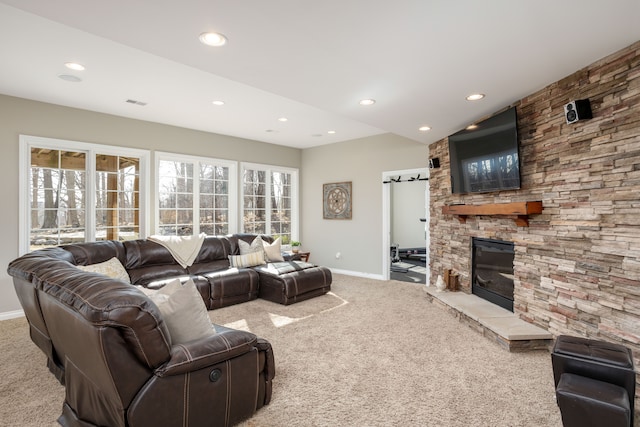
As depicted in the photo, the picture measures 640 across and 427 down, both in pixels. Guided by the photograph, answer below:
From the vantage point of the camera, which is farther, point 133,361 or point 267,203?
point 267,203

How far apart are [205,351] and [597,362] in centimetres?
225

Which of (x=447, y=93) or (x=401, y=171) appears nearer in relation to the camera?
(x=447, y=93)

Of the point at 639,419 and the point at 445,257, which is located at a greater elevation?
the point at 445,257

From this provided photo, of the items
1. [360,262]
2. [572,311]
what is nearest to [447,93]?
[572,311]

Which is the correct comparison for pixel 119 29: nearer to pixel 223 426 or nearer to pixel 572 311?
pixel 223 426

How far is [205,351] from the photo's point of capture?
1.78 m

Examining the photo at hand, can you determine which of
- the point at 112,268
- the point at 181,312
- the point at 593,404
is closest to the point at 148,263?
the point at 112,268

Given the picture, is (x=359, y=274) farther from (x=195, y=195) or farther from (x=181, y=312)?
(x=181, y=312)

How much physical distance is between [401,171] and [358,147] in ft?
3.56

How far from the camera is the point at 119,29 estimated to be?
206 cm

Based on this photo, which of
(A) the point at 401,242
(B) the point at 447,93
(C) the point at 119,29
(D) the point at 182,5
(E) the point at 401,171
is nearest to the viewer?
(D) the point at 182,5

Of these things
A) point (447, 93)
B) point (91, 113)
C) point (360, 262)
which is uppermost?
point (91, 113)

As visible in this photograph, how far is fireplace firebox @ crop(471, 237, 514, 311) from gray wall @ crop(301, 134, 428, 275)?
1.98 meters

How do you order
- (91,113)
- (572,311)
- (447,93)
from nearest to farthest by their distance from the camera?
(572,311) < (447,93) < (91,113)
